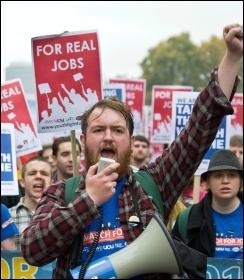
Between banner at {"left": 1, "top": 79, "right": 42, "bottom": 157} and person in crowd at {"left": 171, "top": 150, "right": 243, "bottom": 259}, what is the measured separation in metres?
2.44

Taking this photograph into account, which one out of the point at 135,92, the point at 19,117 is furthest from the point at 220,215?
the point at 135,92

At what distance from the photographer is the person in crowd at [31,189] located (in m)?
6.43

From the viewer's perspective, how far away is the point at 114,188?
2633 mm

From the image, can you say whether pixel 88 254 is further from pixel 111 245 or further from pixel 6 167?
pixel 6 167

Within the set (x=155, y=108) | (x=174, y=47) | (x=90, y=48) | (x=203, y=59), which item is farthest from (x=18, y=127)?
(x=174, y=47)

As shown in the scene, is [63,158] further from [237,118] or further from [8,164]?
[237,118]

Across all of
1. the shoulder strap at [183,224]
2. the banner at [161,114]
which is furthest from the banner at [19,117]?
the banner at [161,114]

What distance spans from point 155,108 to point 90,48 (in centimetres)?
529

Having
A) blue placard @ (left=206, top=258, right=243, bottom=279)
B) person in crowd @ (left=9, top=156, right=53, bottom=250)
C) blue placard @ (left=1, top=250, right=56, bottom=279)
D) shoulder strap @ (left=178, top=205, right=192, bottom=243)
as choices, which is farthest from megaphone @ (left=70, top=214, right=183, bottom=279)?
person in crowd @ (left=9, top=156, right=53, bottom=250)

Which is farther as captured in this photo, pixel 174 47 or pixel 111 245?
pixel 174 47

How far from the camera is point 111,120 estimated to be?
286cm

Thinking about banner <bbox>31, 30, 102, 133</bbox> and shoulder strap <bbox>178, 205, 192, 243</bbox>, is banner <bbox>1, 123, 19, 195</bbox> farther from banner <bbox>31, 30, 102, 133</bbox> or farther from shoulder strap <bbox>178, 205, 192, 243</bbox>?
shoulder strap <bbox>178, 205, 192, 243</bbox>

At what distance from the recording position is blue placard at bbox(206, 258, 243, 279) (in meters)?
5.48

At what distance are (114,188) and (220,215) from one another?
3081 mm
